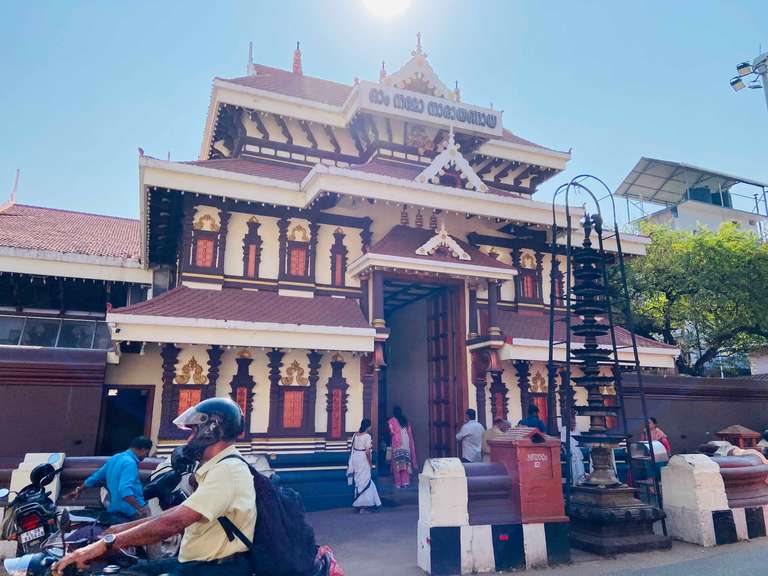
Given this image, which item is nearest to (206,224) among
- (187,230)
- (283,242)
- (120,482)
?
(187,230)

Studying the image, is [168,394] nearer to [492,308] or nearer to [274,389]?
[274,389]

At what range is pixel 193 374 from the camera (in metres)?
11.5

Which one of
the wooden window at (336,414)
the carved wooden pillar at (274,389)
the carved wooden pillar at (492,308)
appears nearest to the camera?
the carved wooden pillar at (274,389)

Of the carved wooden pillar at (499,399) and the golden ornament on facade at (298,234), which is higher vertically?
the golden ornament on facade at (298,234)

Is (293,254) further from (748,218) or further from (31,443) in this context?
(748,218)

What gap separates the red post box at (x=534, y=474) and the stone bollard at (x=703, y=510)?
228 centimetres

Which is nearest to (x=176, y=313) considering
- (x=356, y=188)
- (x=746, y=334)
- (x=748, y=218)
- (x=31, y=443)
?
(x=31, y=443)

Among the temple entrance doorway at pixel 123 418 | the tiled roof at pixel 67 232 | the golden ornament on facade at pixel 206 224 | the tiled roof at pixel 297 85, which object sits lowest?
the temple entrance doorway at pixel 123 418

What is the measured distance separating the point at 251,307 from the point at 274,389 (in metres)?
1.85

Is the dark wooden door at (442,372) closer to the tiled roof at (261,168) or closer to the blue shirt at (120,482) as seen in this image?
the tiled roof at (261,168)

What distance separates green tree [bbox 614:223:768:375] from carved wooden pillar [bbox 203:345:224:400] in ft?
51.1

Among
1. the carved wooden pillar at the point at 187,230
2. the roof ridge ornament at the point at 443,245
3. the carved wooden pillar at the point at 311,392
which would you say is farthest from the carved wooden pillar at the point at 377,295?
the carved wooden pillar at the point at 187,230

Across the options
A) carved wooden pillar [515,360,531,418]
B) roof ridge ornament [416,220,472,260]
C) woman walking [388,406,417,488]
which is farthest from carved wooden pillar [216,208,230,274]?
carved wooden pillar [515,360,531,418]

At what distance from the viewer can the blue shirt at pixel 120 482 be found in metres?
5.66
